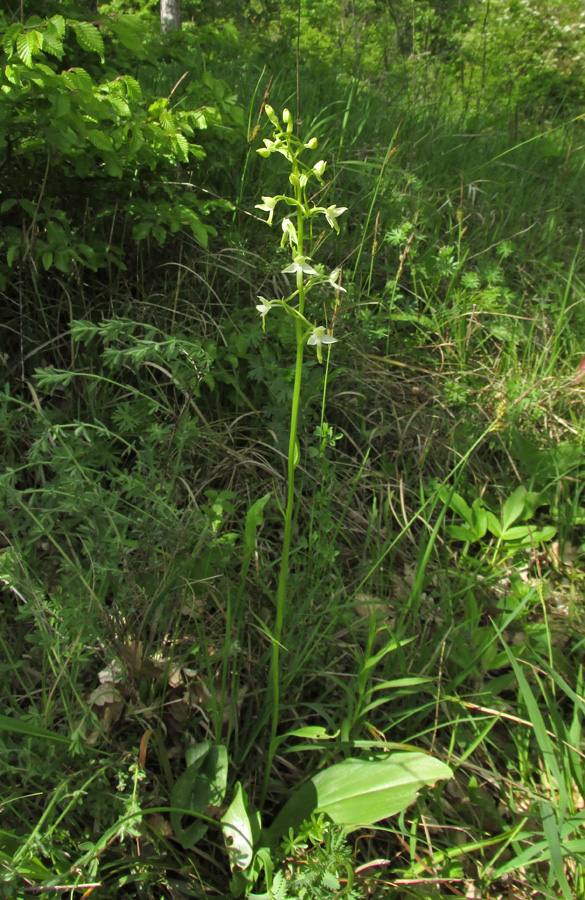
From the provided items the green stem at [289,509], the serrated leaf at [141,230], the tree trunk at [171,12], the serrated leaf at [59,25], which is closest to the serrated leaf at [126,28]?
the serrated leaf at [59,25]

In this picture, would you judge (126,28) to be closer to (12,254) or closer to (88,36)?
(88,36)

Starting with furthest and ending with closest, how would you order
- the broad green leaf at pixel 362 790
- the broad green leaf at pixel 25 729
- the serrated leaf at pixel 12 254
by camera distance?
the serrated leaf at pixel 12 254
the broad green leaf at pixel 362 790
the broad green leaf at pixel 25 729

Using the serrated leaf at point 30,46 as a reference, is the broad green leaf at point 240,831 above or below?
below

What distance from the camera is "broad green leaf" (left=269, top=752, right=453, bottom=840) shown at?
1267 millimetres

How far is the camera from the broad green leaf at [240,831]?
1.27 metres

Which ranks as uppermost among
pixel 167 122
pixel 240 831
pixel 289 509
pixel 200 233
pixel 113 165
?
pixel 167 122

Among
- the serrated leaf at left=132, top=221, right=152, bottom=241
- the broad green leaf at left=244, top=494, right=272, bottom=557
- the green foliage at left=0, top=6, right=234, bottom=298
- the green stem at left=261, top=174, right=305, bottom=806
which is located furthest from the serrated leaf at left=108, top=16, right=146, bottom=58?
the broad green leaf at left=244, top=494, right=272, bottom=557

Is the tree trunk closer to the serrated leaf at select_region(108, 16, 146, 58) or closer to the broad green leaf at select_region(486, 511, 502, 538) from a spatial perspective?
the serrated leaf at select_region(108, 16, 146, 58)

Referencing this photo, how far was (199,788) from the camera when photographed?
134 cm

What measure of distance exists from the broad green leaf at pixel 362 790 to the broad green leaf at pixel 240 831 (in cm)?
8

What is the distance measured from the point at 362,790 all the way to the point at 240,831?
0.27m

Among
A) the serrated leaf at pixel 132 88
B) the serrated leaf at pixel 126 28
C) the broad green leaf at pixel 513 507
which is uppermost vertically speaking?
the serrated leaf at pixel 126 28

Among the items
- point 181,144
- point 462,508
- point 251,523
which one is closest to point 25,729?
point 251,523

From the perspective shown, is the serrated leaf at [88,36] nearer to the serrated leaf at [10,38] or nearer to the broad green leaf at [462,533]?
the serrated leaf at [10,38]
